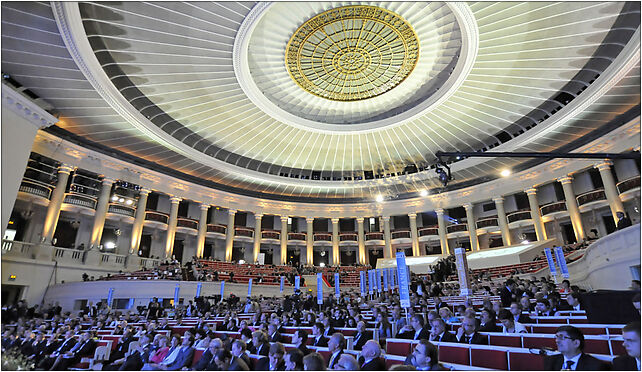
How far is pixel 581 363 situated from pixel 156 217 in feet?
81.9

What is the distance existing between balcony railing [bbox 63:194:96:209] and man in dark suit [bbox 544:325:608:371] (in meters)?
23.1

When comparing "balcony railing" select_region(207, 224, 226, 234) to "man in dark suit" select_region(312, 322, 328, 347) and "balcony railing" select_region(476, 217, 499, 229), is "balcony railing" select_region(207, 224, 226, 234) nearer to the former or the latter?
"balcony railing" select_region(476, 217, 499, 229)

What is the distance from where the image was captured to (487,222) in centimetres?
2683

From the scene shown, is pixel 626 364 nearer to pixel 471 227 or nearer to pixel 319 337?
pixel 319 337

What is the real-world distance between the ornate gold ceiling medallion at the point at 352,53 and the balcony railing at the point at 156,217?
13.6 m

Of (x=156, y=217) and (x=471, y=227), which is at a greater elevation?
(x=156, y=217)

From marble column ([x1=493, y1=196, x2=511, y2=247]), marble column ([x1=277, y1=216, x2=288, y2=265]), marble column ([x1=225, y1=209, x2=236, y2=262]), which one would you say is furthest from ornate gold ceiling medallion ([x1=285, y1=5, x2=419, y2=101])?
marble column ([x1=493, y1=196, x2=511, y2=247])

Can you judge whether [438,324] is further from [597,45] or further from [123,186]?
[123,186]

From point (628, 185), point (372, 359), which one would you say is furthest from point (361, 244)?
point (372, 359)

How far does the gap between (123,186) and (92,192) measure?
1741 mm

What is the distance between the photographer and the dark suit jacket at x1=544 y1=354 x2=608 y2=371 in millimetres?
3117

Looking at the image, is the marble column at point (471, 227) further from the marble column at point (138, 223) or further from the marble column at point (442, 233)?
the marble column at point (138, 223)

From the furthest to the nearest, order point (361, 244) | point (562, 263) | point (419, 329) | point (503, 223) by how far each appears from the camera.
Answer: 1. point (361, 244)
2. point (503, 223)
3. point (562, 263)
4. point (419, 329)

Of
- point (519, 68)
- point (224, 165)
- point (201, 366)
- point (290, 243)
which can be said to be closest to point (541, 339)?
point (201, 366)
